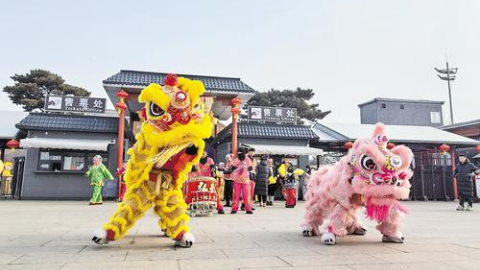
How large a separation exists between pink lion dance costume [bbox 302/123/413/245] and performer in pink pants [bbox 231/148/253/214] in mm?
3432

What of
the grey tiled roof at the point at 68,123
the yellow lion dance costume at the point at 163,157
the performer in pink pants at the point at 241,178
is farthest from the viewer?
the grey tiled roof at the point at 68,123

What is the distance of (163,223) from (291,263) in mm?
1695

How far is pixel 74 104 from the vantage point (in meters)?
13.3

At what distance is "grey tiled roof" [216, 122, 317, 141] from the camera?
13.8 m

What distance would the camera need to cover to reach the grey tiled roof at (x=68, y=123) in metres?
12.4

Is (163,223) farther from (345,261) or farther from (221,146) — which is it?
(221,146)

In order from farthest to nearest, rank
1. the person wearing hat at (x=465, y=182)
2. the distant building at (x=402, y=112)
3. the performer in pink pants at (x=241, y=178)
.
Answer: the distant building at (x=402, y=112), the person wearing hat at (x=465, y=182), the performer in pink pants at (x=241, y=178)

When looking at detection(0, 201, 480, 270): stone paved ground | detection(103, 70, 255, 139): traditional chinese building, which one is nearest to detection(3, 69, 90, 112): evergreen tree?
detection(103, 70, 255, 139): traditional chinese building

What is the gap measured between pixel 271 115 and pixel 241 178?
7.15m

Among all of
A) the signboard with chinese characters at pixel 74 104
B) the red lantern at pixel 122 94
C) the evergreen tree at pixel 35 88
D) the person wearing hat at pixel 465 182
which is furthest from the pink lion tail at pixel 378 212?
the evergreen tree at pixel 35 88

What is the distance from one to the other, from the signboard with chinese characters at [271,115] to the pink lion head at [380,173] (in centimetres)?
1041

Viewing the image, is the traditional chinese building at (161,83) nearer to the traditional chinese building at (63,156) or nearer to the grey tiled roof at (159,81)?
the grey tiled roof at (159,81)

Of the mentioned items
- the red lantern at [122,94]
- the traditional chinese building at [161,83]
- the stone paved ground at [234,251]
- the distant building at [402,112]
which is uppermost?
the distant building at [402,112]

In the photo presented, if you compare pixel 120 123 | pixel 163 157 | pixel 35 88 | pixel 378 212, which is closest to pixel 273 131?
pixel 120 123
